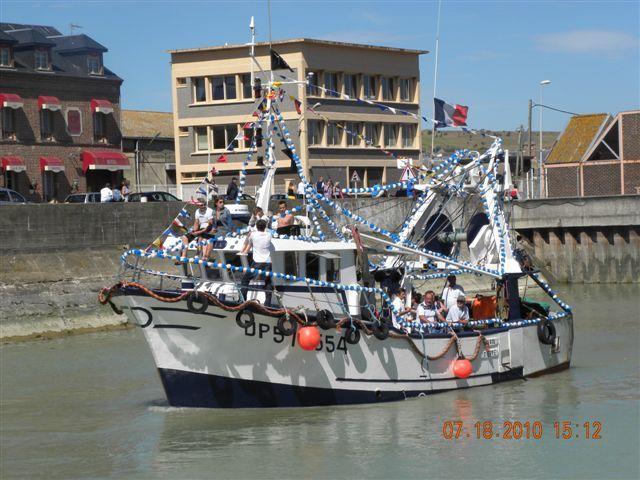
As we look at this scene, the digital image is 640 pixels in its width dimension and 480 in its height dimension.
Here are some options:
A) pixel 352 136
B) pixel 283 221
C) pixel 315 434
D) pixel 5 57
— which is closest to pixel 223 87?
pixel 352 136

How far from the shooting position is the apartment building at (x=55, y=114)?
52.4 m

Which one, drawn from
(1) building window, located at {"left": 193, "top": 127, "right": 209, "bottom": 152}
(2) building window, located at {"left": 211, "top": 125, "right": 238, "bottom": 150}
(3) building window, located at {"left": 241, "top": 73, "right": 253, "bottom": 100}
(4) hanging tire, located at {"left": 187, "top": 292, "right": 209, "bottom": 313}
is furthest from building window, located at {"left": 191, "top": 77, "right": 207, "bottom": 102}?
(4) hanging tire, located at {"left": 187, "top": 292, "right": 209, "bottom": 313}

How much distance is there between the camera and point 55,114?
54562mm

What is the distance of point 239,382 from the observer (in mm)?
18766

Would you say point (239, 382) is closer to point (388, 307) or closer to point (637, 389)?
point (388, 307)

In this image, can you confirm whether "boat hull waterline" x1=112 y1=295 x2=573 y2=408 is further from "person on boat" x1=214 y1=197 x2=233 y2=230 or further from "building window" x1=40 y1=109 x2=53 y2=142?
"building window" x1=40 y1=109 x2=53 y2=142

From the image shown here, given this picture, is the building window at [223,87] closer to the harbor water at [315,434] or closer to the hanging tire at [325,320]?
the harbor water at [315,434]

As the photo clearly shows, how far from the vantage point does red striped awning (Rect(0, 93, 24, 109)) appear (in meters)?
51.5

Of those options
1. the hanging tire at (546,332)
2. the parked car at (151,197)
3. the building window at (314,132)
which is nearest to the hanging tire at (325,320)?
the hanging tire at (546,332)

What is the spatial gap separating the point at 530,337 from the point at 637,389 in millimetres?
2203

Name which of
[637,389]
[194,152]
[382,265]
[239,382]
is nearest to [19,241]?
[382,265]

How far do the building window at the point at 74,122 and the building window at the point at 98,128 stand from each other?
1082mm

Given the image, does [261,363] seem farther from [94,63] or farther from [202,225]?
[94,63]

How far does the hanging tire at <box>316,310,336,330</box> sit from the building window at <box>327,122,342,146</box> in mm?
40318
